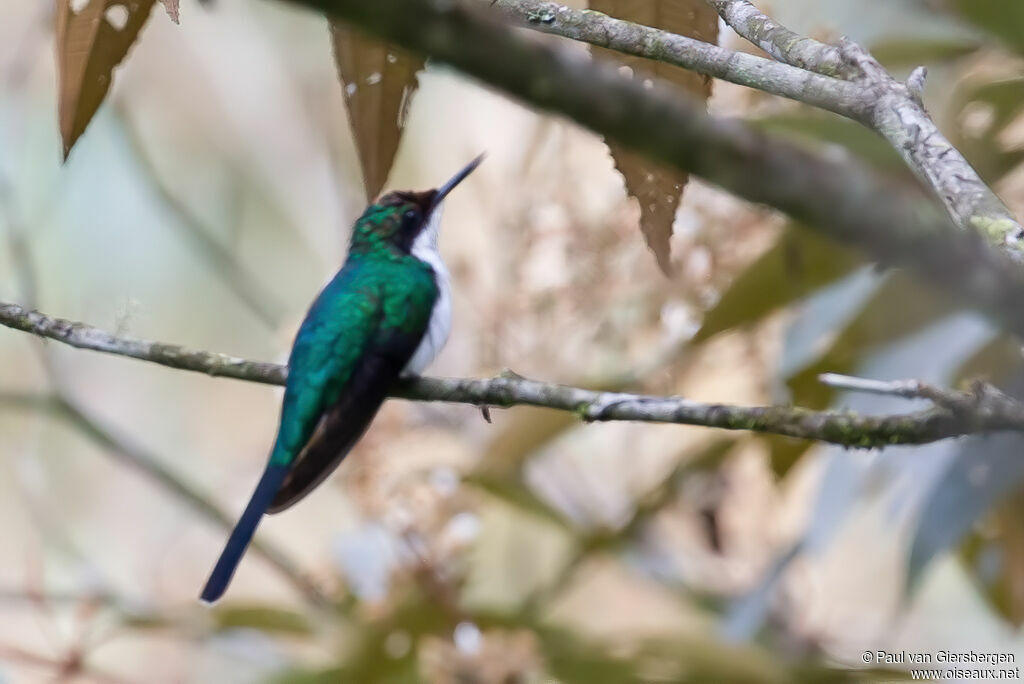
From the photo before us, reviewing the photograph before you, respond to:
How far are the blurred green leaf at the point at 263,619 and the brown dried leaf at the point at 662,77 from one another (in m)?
1.88

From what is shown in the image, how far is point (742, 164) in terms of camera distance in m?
0.40

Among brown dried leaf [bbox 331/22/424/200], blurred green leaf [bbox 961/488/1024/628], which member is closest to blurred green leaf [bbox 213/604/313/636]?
blurred green leaf [bbox 961/488/1024/628]

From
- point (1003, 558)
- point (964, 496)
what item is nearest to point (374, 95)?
point (964, 496)

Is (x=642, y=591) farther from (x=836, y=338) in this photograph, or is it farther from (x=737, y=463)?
(x=836, y=338)

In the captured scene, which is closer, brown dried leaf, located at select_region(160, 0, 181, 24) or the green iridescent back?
brown dried leaf, located at select_region(160, 0, 181, 24)

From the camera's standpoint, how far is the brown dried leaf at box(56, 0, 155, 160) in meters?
1.11

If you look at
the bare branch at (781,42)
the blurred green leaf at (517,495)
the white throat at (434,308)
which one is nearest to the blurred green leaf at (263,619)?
the blurred green leaf at (517,495)

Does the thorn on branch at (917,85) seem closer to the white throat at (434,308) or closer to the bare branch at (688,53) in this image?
the bare branch at (688,53)

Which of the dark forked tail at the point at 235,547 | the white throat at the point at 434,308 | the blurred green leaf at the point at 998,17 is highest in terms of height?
the blurred green leaf at the point at 998,17

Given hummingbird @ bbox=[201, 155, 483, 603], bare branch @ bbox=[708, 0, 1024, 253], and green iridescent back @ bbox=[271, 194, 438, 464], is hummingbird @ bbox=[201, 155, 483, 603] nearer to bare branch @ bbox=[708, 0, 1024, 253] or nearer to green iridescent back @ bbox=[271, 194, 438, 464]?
green iridescent back @ bbox=[271, 194, 438, 464]

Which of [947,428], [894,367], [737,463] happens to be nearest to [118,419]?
[737,463]

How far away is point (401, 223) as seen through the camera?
2441 millimetres

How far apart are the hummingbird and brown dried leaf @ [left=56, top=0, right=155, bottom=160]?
699 mm

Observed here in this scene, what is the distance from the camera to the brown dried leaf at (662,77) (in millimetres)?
1105
